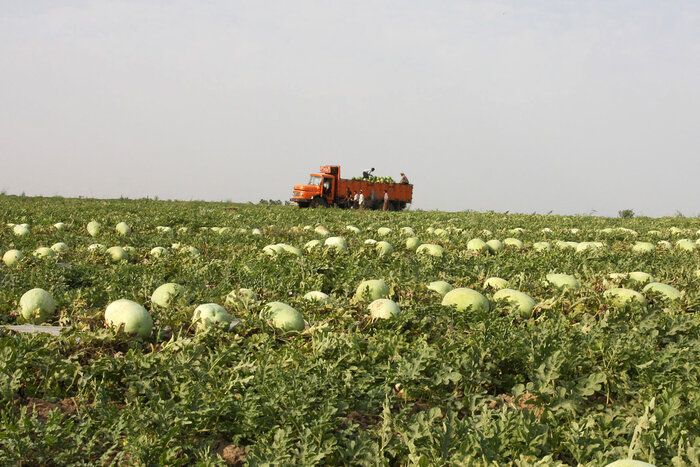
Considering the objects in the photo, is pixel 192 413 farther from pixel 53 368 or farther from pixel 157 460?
pixel 53 368

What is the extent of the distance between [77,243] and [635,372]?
7.63 metres

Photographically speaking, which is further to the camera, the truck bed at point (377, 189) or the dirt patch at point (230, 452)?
the truck bed at point (377, 189)

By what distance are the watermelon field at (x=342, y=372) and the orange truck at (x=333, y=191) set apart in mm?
22980

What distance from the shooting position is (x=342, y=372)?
336 cm

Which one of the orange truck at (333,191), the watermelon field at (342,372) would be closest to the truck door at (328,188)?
the orange truck at (333,191)

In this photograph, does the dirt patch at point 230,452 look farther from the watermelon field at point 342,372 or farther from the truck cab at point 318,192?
the truck cab at point 318,192

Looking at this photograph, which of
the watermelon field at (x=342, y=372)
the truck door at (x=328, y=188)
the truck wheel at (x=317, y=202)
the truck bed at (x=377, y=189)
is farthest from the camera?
the truck bed at (x=377, y=189)

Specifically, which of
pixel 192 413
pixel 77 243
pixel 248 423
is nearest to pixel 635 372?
pixel 248 423

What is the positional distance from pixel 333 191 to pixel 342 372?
26.3 m

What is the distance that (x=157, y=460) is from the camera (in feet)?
8.57

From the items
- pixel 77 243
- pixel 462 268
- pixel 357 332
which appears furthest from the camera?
pixel 77 243

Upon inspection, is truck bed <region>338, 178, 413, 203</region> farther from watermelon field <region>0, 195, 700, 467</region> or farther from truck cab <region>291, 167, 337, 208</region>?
watermelon field <region>0, 195, 700, 467</region>

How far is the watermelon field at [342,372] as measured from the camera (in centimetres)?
267

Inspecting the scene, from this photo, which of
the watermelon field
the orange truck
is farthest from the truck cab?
the watermelon field
